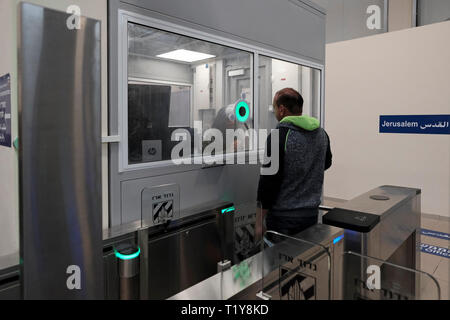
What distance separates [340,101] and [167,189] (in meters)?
4.43

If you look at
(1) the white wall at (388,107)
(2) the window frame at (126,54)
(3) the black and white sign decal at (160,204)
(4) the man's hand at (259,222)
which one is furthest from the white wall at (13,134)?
(1) the white wall at (388,107)

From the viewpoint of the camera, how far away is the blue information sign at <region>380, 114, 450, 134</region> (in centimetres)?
439

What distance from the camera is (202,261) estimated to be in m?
1.82

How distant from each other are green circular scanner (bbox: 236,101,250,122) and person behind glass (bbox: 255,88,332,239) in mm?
395

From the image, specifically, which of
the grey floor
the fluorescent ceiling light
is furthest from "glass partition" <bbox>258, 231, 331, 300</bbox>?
the fluorescent ceiling light

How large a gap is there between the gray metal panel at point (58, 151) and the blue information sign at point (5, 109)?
80 cm

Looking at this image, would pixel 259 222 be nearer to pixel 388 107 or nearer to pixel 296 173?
pixel 296 173

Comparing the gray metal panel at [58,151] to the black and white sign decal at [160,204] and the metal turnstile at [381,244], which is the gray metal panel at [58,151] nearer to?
the metal turnstile at [381,244]

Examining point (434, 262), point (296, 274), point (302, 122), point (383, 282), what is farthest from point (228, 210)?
point (434, 262)

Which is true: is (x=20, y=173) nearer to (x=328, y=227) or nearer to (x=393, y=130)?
(x=328, y=227)

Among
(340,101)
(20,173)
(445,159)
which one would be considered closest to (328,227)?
(20,173)

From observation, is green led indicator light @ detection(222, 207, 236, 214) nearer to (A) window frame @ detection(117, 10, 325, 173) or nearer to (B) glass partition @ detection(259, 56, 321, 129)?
(A) window frame @ detection(117, 10, 325, 173)

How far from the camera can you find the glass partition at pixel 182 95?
159 centimetres
